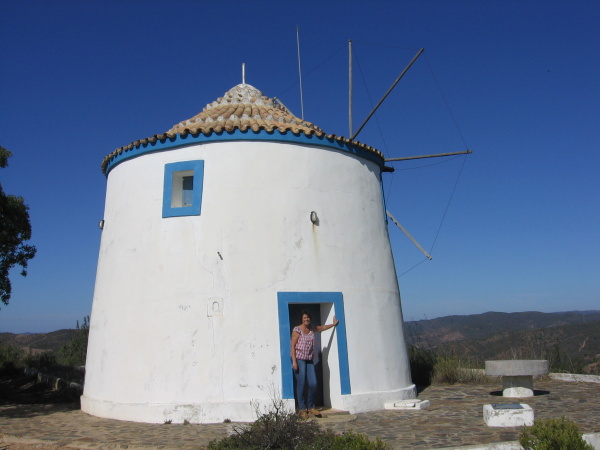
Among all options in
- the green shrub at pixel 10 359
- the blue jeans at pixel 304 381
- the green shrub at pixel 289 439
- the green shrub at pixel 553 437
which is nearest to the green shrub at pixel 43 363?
the green shrub at pixel 10 359

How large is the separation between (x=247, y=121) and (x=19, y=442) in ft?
20.0

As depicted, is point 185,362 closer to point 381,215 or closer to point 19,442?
point 19,442

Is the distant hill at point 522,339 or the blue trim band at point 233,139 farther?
the distant hill at point 522,339

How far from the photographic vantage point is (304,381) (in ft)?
28.3

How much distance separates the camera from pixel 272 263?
9047 millimetres

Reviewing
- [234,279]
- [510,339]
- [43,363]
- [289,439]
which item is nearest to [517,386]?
[234,279]

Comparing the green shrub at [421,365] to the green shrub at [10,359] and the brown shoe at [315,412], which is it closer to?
the brown shoe at [315,412]

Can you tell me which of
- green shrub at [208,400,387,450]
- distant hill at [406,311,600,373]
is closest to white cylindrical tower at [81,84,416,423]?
green shrub at [208,400,387,450]

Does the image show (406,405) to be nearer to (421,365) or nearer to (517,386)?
(517,386)

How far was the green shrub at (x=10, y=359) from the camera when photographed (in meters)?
17.0

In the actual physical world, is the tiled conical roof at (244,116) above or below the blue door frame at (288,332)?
above

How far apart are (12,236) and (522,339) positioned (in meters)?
28.1

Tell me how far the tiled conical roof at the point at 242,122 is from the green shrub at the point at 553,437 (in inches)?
226

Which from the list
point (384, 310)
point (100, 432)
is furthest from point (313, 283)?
point (100, 432)
